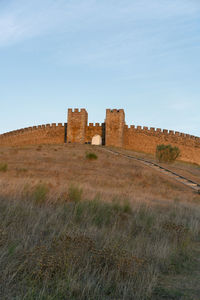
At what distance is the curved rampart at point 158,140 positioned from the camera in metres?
36.4

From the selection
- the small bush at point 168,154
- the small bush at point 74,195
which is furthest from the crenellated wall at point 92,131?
the small bush at point 74,195

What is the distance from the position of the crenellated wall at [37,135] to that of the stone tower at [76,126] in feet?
7.40

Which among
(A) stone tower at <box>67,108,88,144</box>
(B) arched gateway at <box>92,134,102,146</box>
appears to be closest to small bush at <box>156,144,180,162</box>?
(B) arched gateway at <box>92,134,102,146</box>

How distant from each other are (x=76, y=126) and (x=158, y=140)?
10816mm

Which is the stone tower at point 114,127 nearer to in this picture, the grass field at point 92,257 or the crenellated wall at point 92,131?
the crenellated wall at point 92,131

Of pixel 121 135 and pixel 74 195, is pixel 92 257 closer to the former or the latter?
pixel 74 195

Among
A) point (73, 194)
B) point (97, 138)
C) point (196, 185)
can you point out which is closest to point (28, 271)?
point (73, 194)

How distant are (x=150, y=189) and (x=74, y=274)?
9430mm

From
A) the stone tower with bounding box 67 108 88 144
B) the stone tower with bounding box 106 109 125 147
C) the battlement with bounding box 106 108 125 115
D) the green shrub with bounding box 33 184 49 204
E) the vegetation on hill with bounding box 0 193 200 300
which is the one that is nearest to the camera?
the vegetation on hill with bounding box 0 193 200 300

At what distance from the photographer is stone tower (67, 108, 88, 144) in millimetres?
36156

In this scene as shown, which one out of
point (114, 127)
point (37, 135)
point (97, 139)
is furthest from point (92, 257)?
point (37, 135)

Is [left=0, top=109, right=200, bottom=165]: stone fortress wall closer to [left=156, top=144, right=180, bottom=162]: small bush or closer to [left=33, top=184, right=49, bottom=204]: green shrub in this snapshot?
[left=156, top=144, right=180, bottom=162]: small bush

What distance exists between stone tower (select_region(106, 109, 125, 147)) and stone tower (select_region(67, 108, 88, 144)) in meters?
3.10

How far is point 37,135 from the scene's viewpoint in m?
40.4
